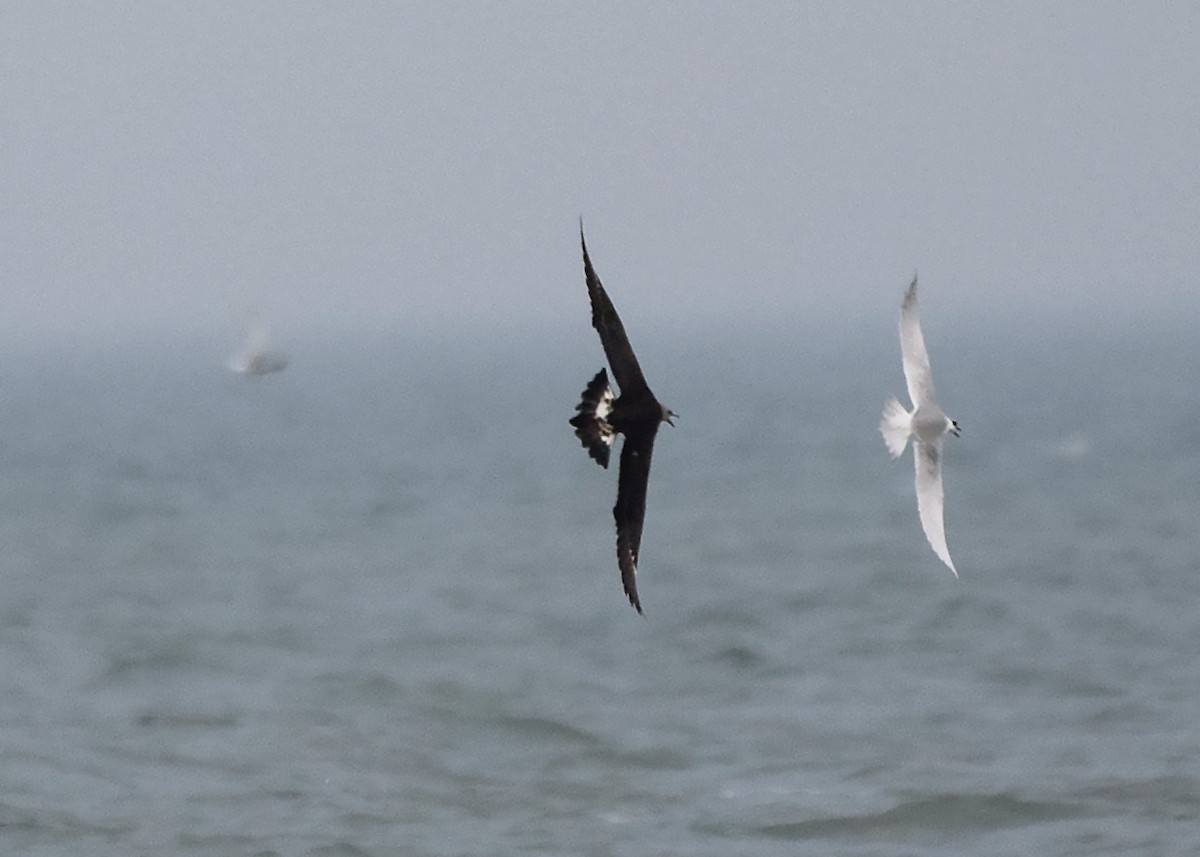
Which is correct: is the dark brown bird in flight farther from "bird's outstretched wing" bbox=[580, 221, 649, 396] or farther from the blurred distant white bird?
the blurred distant white bird

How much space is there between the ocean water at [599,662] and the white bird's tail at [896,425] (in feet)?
25.8

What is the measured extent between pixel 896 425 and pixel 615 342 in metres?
3.59

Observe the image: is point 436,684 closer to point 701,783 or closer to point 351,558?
point 701,783

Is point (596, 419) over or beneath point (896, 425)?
beneath

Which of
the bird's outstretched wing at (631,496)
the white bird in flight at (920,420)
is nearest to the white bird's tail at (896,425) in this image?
the white bird in flight at (920,420)

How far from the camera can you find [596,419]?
13.2 metres

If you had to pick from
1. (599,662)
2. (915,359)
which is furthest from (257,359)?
(599,662)

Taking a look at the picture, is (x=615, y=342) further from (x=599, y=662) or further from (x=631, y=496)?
(x=599, y=662)

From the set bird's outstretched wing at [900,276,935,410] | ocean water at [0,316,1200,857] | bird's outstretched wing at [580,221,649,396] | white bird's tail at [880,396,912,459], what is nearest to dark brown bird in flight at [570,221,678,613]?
bird's outstretched wing at [580,221,649,396]

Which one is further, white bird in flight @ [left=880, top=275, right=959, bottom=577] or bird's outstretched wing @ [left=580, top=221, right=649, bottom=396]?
white bird in flight @ [left=880, top=275, right=959, bottom=577]

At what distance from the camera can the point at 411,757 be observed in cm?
2747

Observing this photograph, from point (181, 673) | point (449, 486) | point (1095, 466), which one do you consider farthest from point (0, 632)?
point (1095, 466)

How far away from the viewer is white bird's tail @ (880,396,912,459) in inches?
612

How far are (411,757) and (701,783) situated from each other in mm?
4159
